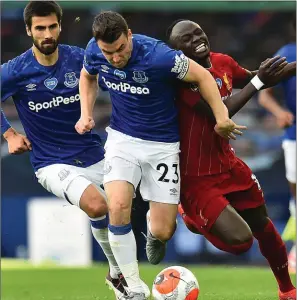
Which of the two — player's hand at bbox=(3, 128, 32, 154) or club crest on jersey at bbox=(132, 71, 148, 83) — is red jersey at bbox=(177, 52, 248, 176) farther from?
player's hand at bbox=(3, 128, 32, 154)

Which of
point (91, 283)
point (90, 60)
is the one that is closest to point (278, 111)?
point (91, 283)

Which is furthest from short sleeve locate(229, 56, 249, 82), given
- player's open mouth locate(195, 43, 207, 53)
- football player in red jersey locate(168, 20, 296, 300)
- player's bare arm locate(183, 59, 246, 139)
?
player's bare arm locate(183, 59, 246, 139)

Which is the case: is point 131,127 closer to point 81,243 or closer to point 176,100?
point 176,100

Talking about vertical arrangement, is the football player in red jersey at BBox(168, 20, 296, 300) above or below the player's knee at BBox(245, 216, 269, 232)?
above

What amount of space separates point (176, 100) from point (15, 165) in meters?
9.82

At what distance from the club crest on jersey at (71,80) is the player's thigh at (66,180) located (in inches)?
28.4

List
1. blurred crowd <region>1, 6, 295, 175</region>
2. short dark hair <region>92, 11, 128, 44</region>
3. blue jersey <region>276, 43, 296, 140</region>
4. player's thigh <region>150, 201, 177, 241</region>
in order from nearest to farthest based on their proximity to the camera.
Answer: short dark hair <region>92, 11, 128, 44</region>, player's thigh <region>150, 201, 177, 241</region>, blue jersey <region>276, 43, 296, 140</region>, blurred crowd <region>1, 6, 295, 175</region>

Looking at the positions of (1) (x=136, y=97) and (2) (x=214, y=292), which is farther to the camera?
(2) (x=214, y=292)

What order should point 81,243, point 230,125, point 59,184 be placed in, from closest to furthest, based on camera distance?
point 230,125
point 59,184
point 81,243

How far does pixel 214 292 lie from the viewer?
9898mm

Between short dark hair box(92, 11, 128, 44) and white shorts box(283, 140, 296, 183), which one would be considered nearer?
short dark hair box(92, 11, 128, 44)

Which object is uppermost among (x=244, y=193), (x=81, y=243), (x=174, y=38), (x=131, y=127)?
(x=174, y=38)

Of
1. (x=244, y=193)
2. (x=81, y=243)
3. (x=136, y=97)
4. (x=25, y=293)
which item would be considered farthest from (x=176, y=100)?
(x=81, y=243)

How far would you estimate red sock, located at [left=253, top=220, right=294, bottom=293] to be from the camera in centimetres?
831
